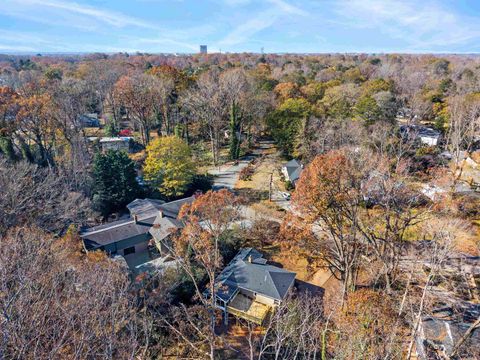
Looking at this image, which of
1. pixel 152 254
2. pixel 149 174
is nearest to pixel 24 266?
pixel 152 254

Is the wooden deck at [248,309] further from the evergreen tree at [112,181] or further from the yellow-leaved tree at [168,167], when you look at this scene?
the evergreen tree at [112,181]

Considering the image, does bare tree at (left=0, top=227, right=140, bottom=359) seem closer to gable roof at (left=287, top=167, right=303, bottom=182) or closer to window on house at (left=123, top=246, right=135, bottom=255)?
window on house at (left=123, top=246, right=135, bottom=255)

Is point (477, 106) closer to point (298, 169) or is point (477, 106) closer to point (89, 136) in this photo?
point (298, 169)

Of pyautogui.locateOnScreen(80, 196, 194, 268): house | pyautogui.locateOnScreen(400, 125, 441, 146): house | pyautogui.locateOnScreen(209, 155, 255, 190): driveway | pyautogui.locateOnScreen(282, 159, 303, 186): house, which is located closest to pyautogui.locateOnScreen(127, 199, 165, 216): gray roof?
pyautogui.locateOnScreen(80, 196, 194, 268): house

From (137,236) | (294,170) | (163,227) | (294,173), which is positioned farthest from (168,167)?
(294,170)

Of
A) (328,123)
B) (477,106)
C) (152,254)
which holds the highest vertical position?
(477,106)
